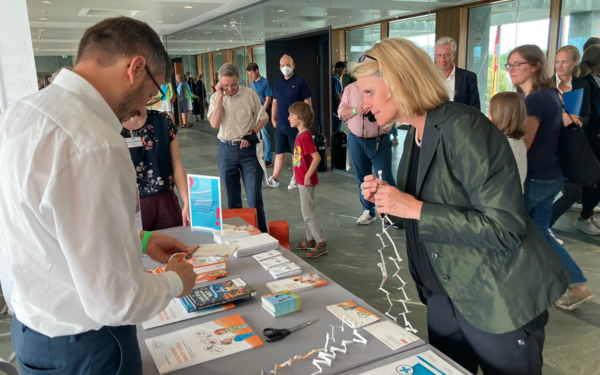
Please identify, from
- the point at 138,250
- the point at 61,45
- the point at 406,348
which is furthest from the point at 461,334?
the point at 61,45

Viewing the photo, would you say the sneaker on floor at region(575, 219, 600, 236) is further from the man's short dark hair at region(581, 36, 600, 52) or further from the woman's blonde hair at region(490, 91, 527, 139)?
the woman's blonde hair at region(490, 91, 527, 139)

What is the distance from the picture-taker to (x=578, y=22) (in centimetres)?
430

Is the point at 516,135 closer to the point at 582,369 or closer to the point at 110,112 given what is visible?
the point at 582,369

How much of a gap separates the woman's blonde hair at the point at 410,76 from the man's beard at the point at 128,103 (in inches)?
30.0

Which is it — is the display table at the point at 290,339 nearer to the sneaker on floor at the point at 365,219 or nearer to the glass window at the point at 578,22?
the sneaker on floor at the point at 365,219

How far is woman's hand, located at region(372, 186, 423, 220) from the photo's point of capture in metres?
1.38

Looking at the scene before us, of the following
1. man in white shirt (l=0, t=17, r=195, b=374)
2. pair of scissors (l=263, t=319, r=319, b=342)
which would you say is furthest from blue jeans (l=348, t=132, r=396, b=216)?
man in white shirt (l=0, t=17, r=195, b=374)

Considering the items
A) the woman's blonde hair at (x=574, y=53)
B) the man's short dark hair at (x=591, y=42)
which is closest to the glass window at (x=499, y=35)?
the woman's blonde hair at (x=574, y=53)

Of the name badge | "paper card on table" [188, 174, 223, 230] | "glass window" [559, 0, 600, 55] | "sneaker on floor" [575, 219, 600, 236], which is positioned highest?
"glass window" [559, 0, 600, 55]

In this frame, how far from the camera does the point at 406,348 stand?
1.32 metres

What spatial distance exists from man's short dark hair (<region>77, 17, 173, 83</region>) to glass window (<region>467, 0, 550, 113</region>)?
15.5 feet

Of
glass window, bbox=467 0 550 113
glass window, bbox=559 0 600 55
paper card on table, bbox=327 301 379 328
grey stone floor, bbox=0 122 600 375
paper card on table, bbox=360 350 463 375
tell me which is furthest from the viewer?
glass window, bbox=467 0 550 113

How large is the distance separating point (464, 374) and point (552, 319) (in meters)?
2.13

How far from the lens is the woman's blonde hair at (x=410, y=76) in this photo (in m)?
1.38
